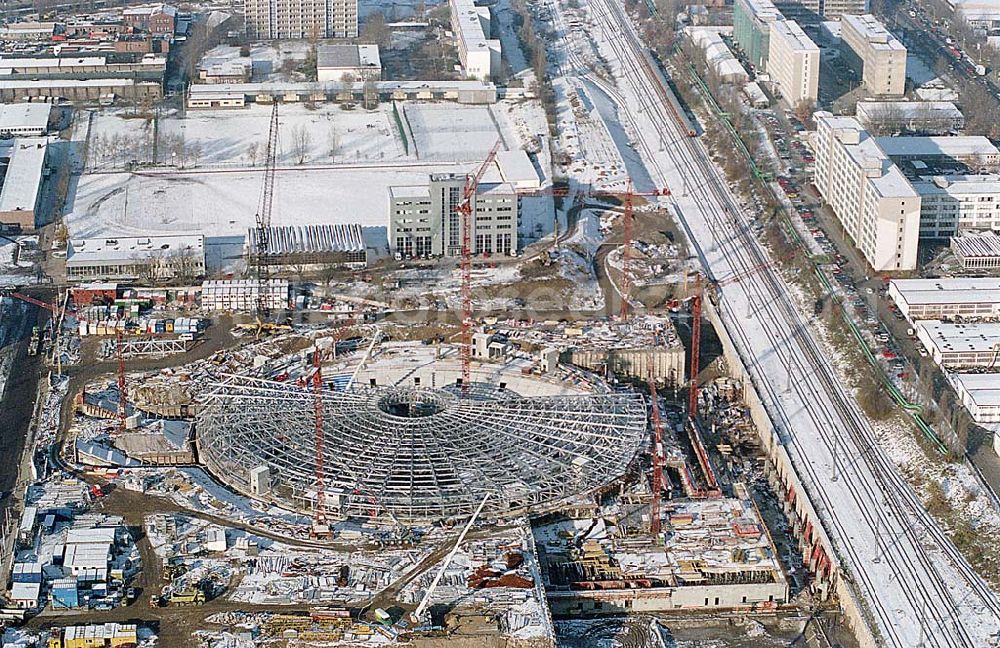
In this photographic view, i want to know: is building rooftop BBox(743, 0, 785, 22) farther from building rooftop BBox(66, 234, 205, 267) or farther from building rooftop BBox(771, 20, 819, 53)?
building rooftop BBox(66, 234, 205, 267)

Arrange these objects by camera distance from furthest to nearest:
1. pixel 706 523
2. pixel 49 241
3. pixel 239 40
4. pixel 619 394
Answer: pixel 239 40 < pixel 49 241 < pixel 619 394 < pixel 706 523

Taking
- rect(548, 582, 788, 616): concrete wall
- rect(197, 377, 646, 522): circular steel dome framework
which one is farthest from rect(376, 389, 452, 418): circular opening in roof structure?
rect(548, 582, 788, 616): concrete wall

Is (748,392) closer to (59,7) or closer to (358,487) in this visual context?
(358,487)

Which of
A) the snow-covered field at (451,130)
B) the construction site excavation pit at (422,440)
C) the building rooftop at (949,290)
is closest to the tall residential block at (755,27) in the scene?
the snow-covered field at (451,130)

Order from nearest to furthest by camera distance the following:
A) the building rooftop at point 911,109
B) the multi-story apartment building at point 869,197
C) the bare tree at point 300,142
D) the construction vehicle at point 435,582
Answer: the construction vehicle at point 435,582 < the multi-story apartment building at point 869,197 < the bare tree at point 300,142 < the building rooftop at point 911,109

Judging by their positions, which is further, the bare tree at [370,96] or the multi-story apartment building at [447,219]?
the bare tree at [370,96]

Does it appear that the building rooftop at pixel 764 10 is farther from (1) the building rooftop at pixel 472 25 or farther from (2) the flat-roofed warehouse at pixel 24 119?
(2) the flat-roofed warehouse at pixel 24 119

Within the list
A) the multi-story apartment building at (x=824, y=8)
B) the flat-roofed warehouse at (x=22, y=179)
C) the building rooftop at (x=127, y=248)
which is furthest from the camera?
the multi-story apartment building at (x=824, y=8)

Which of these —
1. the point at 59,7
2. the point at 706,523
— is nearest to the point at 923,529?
the point at 706,523
